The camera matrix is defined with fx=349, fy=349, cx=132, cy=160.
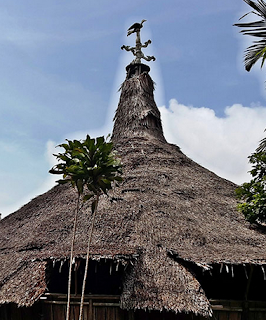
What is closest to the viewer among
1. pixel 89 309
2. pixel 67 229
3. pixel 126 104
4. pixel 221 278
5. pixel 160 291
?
pixel 160 291

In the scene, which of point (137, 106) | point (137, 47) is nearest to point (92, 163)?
point (137, 106)

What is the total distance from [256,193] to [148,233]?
15.9 feet

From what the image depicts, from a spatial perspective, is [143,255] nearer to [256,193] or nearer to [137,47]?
[256,193]

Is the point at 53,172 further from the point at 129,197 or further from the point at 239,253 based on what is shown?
the point at 239,253

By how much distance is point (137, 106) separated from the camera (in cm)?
2002

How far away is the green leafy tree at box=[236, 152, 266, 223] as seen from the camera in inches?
483

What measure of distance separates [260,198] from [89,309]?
22.8 ft

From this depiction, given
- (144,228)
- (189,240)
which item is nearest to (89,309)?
(144,228)

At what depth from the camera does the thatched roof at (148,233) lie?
8.98 meters

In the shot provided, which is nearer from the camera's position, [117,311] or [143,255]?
[117,311]

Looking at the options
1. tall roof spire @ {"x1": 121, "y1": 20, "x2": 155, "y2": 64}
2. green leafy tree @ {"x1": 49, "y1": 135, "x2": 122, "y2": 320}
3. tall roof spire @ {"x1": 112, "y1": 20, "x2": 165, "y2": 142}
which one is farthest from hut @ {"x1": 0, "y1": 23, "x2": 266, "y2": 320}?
tall roof spire @ {"x1": 121, "y1": 20, "x2": 155, "y2": 64}

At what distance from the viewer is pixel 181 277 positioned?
8.95m

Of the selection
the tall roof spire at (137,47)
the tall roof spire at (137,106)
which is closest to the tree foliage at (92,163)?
the tall roof spire at (137,106)

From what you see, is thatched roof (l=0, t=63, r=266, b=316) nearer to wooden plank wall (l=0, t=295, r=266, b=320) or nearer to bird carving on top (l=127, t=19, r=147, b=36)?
wooden plank wall (l=0, t=295, r=266, b=320)
